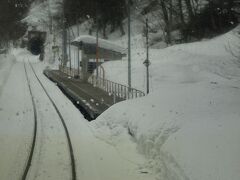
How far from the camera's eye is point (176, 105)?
55.6 feet

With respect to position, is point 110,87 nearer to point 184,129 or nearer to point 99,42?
point 99,42

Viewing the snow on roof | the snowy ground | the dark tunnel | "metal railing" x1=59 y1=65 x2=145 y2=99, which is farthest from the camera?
the dark tunnel

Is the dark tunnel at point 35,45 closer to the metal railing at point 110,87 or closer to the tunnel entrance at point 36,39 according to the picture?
the tunnel entrance at point 36,39

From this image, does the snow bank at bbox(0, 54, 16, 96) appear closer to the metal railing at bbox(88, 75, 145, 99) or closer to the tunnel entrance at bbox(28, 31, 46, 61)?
the metal railing at bbox(88, 75, 145, 99)

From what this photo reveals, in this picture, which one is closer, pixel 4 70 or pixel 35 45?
pixel 4 70

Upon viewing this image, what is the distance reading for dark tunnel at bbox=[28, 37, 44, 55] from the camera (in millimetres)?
Answer: 95562

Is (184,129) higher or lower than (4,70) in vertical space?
lower

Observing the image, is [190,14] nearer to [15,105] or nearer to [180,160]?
[15,105]

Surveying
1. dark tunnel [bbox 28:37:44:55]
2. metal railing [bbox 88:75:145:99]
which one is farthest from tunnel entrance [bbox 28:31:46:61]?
metal railing [bbox 88:75:145:99]

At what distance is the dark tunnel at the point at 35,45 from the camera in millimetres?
95562

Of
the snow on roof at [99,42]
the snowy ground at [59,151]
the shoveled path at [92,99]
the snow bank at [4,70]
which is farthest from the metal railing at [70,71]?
the snowy ground at [59,151]

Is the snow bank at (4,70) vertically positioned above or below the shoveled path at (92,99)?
above

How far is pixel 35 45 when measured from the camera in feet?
321

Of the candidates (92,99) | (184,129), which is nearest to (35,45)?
(92,99)
